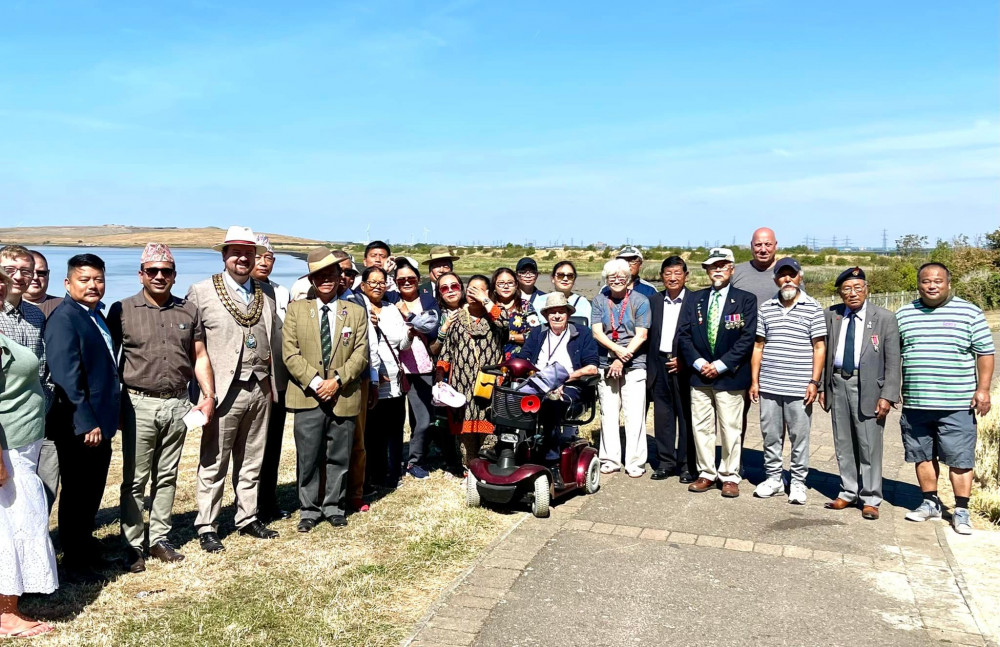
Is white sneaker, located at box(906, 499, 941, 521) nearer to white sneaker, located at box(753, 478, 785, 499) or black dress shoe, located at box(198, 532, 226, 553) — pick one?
A: white sneaker, located at box(753, 478, 785, 499)

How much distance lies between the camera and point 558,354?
693 centimetres

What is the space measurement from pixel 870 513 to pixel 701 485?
138 centimetres

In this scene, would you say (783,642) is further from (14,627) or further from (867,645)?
(14,627)

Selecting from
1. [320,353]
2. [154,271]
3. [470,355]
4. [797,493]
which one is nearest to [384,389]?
[470,355]

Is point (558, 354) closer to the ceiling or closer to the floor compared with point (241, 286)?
closer to the floor

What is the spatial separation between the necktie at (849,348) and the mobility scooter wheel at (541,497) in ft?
8.27

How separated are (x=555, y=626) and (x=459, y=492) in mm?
2687

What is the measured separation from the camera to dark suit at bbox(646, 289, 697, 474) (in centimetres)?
748

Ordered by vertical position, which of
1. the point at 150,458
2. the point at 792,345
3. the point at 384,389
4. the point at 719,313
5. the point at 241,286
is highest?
the point at 241,286

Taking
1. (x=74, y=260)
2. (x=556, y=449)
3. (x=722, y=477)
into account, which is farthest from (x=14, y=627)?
(x=722, y=477)

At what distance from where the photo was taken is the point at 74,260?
4977 millimetres

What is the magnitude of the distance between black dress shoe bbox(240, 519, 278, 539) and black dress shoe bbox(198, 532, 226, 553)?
0.25m

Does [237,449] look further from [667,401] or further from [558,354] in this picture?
[667,401]

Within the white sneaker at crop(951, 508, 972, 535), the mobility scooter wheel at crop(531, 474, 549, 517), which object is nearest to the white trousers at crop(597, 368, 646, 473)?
the mobility scooter wheel at crop(531, 474, 549, 517)
